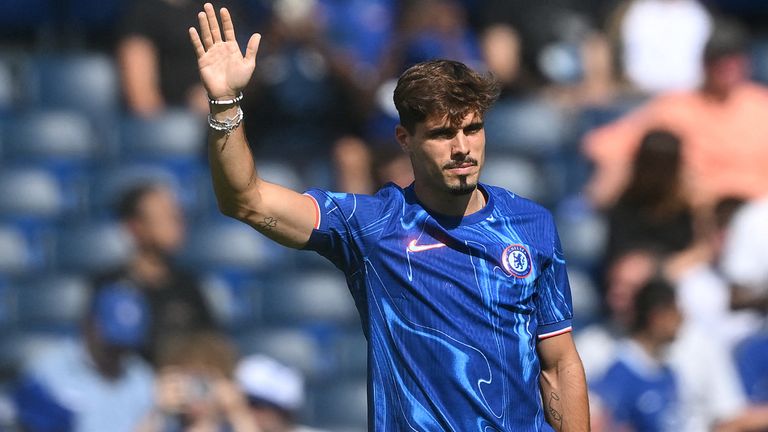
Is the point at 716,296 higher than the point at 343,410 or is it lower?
higher

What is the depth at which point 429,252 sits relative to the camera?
397cm

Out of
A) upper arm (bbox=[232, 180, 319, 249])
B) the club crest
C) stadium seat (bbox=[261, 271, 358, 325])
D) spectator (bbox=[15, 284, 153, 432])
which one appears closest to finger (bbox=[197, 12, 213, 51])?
upper arm (bbox=[232, 180, 319, 249])

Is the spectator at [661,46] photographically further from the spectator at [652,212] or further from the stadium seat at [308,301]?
the stadium seat at [308,301]

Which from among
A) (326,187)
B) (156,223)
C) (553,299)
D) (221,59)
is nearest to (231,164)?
(221,59)

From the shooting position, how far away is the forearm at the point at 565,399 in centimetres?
410

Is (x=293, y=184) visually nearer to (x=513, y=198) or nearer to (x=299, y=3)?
(x=299, y=3)

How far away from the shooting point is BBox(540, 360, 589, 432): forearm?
4.10 m

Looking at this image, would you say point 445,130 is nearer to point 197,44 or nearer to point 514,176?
point 197,44

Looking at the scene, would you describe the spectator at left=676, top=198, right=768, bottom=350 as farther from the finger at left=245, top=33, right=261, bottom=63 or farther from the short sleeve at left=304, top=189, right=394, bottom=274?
the finger at left=245, top=33, right=261, bottom=63

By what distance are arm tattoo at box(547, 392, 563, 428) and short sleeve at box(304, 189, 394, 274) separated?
646 mm

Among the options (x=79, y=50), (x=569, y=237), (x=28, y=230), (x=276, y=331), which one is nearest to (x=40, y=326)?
(x=28, y=230)

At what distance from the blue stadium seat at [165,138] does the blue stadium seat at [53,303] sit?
1155mm

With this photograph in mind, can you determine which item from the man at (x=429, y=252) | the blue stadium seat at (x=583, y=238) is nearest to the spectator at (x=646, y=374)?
the blue stadium seat at (x=583, y=238)

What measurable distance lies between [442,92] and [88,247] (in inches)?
207
